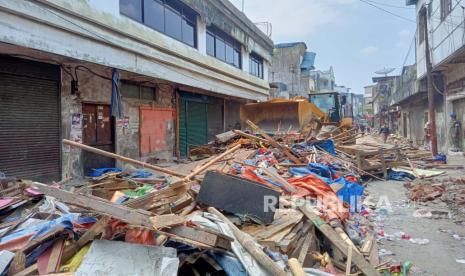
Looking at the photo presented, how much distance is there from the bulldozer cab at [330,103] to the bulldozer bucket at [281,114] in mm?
4152

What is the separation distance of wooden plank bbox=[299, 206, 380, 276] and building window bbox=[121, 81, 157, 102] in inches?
295

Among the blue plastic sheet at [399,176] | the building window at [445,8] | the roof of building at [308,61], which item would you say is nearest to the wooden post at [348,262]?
the blue plastic sheet at [399,176]

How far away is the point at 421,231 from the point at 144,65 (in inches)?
305

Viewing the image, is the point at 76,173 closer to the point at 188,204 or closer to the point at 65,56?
the point at 65,56

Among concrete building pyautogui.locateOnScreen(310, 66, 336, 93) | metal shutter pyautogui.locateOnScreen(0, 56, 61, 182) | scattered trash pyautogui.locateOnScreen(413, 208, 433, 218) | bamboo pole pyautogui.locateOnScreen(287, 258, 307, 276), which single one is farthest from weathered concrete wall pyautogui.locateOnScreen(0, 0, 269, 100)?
concrete building pyautogui.locateOnScreen(310, 66, 336, 93)

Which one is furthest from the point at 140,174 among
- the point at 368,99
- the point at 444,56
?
the point at 368,99

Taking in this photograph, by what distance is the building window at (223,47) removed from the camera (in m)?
14.9

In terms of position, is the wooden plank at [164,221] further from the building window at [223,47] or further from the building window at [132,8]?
the building window at [223,47]

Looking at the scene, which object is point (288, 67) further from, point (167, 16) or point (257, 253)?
point (257, 253)

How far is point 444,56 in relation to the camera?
13289mm

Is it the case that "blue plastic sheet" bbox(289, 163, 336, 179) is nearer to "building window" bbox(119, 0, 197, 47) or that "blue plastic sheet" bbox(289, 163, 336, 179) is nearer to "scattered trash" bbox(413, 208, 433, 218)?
"scattered trash" bbox(413, 208, 433, 218)

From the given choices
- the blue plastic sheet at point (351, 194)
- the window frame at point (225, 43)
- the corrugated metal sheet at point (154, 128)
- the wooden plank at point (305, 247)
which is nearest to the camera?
the wooden plank at point (305, 247)

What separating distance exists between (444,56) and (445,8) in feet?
6.48

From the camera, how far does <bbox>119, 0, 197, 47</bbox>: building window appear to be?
31.8 ft
